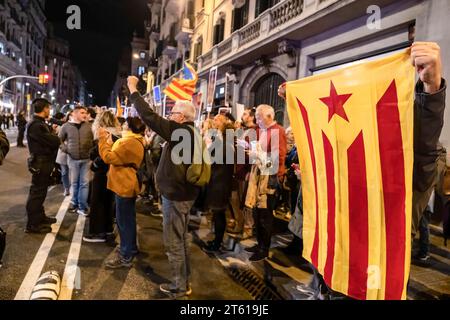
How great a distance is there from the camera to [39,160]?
5.67 m

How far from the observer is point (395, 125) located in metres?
1.99

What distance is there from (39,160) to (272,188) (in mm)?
3868

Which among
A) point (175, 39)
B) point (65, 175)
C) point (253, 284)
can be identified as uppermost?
point (175, 39)

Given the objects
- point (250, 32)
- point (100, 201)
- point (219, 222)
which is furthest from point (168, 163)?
point (250, 32)

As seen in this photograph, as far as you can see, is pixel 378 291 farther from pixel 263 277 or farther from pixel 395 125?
pixel 263 277

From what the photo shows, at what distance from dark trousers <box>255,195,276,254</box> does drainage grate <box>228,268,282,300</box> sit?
417 millimetres

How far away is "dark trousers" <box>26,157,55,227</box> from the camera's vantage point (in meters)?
5.59

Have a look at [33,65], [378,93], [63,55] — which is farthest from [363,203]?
[63,55]

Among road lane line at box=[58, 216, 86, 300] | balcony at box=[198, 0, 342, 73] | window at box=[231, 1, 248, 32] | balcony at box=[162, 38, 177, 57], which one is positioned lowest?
road lane line at box=[58, 216, 86, 300]

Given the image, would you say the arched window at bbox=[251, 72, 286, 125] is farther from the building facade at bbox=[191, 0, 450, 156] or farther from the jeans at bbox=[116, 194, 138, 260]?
the jeans at bbox=[116, 194, 138, 260]

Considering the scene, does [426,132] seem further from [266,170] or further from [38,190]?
[38,190]

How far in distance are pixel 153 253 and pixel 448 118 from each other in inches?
219

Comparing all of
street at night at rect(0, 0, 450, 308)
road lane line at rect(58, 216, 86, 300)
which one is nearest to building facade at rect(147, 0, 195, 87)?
street at night at rect(0, 0, 450, 308)

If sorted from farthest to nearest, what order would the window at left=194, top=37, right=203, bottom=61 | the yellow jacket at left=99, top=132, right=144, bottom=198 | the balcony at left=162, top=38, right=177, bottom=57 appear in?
1. the balcony at left=162, top=38, right=177, bottom=57
2. the window at left=194, top=37, right=203, bottom=61
3. the yellow jacket at left=99, top=132, right=144, bottom=198
